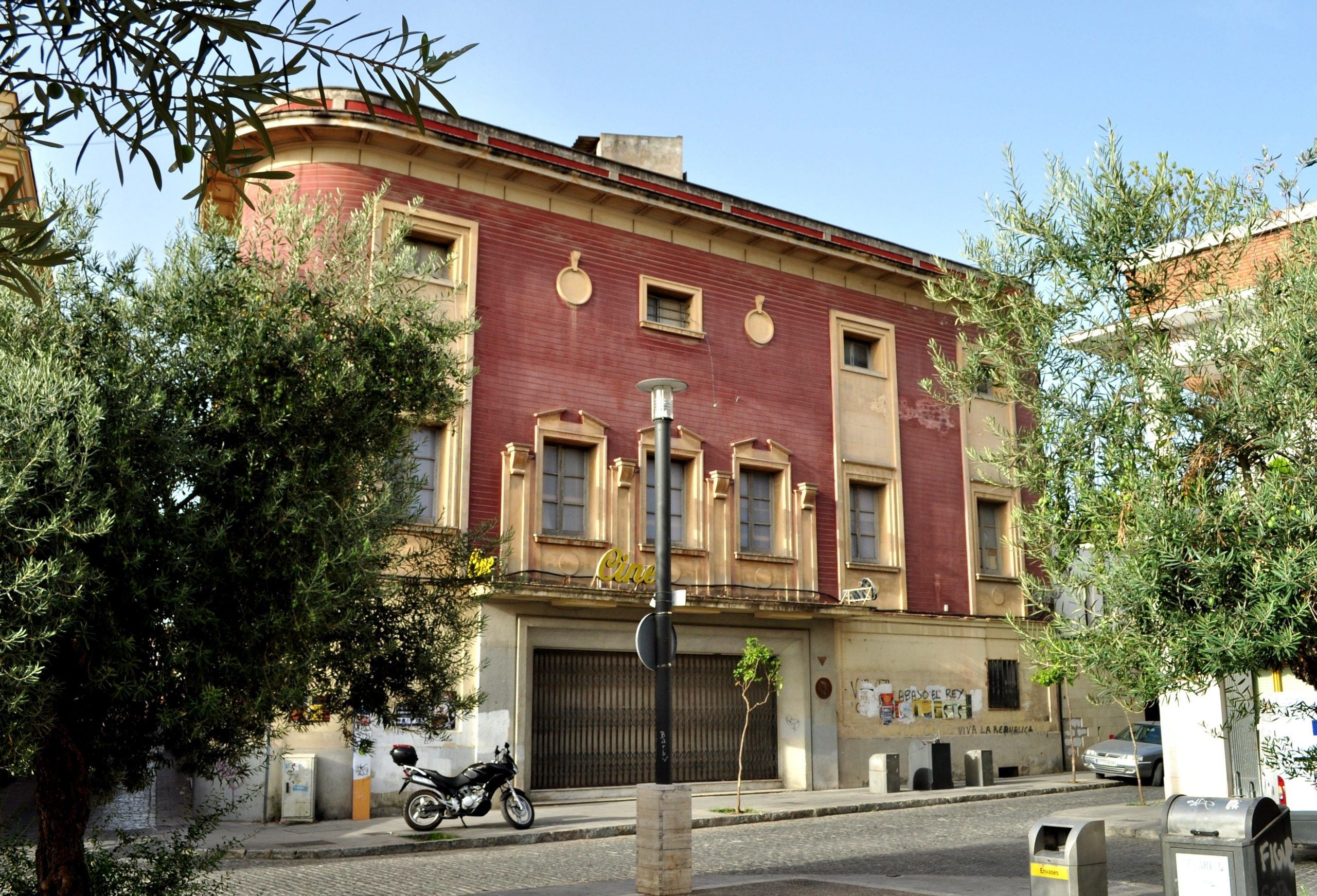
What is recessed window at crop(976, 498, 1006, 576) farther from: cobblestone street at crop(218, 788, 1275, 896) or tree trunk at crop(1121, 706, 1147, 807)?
cobblestone street at crop(218, 788, 1275, 896)

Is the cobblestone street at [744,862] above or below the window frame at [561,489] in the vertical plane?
below

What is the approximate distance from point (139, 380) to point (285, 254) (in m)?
2.23

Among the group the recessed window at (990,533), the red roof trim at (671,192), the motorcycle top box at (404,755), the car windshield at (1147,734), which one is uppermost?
the red roof trim at (671,192)

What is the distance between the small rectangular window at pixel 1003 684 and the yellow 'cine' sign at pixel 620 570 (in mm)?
9351

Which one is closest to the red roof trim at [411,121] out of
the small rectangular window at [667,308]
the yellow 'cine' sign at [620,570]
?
the small rectangular window at [667,308]

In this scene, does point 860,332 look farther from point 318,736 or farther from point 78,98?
point 78,98

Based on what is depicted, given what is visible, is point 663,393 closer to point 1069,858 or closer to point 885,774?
point 1069,858

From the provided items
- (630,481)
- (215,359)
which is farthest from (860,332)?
(215,359)

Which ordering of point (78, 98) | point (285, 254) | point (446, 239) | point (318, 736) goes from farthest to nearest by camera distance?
1. point (446, 239)
2. point (318, 736)
3. point (285, 254)
4. point (78, 98)

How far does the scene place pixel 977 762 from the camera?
23.2m

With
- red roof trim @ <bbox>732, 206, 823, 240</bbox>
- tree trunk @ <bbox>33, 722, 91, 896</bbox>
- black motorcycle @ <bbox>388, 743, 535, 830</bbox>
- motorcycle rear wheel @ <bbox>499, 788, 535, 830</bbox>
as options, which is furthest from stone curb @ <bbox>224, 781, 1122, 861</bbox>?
red roof trim @ <bbox>732, 206, 823, 240</bbox>

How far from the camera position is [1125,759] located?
944 inches

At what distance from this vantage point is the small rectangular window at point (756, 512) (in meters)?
22.2

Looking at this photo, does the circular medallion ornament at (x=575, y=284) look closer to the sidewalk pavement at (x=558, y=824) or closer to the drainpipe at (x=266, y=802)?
the sidewalk pavement at (x=558, y=824)
